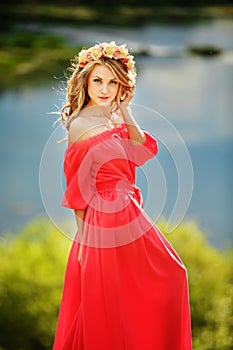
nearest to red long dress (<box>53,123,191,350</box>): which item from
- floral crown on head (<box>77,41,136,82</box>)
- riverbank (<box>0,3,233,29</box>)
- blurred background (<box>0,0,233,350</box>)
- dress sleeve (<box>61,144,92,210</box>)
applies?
dress sleeve (<box>61,144,92,210</box>)

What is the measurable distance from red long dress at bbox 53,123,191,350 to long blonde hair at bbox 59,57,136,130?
0.39 ft

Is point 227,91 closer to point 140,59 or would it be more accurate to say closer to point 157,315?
point 140,59

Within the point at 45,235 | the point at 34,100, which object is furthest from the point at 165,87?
the point at 45,235

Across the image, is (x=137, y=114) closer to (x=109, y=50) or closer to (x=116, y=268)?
(x=109, y=50)

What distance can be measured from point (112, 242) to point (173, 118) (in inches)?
68.3

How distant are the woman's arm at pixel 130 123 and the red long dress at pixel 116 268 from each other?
0.03 meters

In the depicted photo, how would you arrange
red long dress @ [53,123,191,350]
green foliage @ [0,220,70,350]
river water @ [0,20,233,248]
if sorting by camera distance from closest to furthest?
red long dress @ [53,123,191,350] → river water @ [0,20,233,248] → green foliage @ [0,220,70,350]

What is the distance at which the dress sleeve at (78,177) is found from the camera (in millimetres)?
2283

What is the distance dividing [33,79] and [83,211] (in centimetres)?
179

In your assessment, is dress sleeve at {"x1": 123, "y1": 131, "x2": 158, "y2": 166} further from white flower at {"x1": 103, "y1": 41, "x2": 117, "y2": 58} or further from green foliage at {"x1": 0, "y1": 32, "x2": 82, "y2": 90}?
green foliage at {"x1": 0, "y1": 32, "x2": 82, "y2": 90}

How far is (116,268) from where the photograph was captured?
7.43 ft

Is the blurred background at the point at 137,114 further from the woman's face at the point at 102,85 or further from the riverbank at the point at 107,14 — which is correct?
the woman's face at the point at 102,85

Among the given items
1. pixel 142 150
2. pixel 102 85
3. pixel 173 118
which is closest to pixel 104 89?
pixel 102 85

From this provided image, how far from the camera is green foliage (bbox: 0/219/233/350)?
13.1ft
